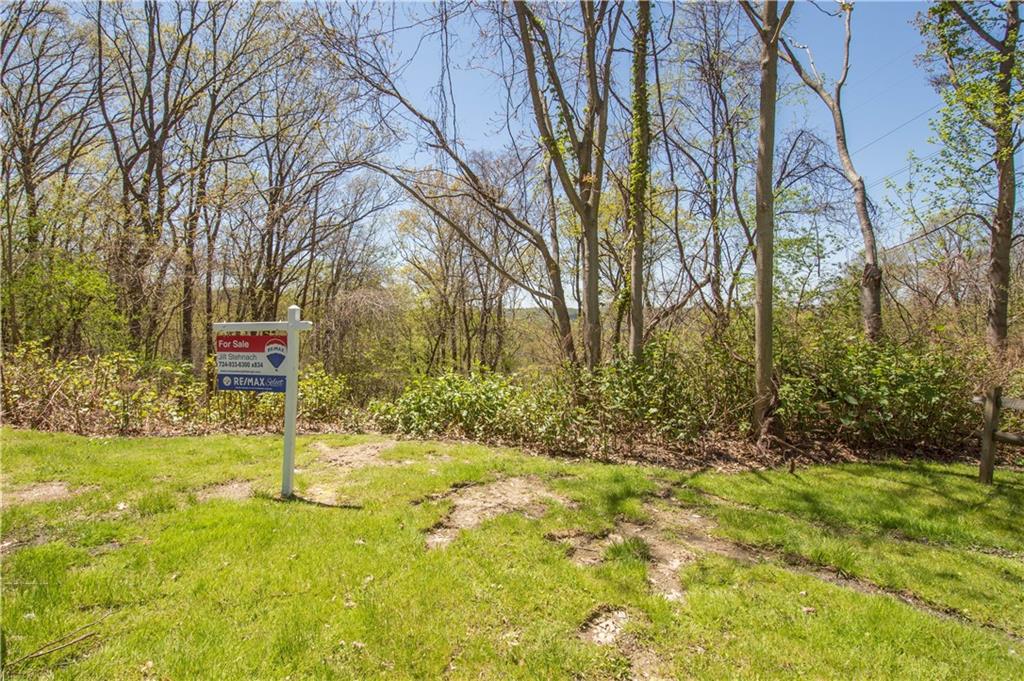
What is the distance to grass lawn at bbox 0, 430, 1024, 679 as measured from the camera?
2.24 m

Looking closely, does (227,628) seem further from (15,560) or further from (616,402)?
(616,402)

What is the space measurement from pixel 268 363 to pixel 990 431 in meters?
7.49

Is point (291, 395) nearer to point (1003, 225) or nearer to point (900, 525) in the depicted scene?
point (900, 525)

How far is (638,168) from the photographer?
25.6ft

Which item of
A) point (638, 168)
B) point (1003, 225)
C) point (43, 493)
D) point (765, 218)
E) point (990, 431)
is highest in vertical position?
point (638, 168)

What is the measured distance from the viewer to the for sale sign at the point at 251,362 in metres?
4.37

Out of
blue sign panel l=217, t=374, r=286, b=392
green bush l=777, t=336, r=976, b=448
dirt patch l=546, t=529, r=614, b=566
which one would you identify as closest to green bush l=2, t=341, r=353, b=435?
blue sign panel l=217, t=374, r=286, b=392

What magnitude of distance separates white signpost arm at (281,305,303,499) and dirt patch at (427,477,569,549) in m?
1.43

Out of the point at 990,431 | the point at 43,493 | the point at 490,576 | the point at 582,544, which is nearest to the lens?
the point at 490,576

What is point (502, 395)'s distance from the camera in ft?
24.1

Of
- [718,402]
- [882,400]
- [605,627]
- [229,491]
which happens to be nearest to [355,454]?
[229,491]

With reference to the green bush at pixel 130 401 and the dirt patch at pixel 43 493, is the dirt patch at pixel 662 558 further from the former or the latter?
the green bush at pixel 130 401

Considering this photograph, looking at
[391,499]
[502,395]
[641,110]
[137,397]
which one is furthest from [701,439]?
[137,397]

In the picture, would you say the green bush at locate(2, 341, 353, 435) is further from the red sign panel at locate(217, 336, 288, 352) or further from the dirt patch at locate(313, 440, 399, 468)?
the red sign panel at locate(217, 336, 288, 352)
